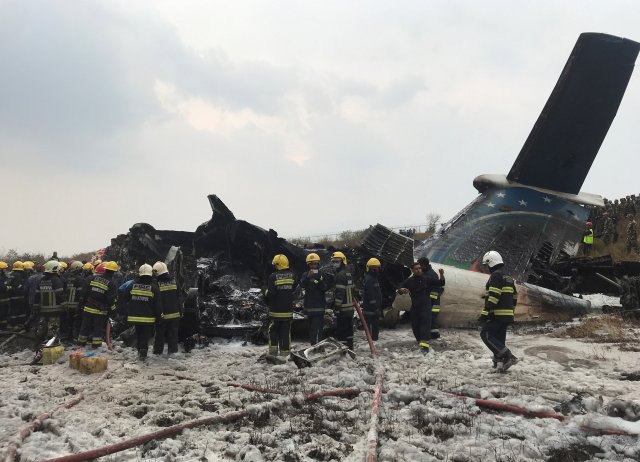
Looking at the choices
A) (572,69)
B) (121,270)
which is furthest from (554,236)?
(121,270)

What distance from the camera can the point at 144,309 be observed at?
24.9ft

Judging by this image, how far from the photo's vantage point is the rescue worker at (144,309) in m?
7.51

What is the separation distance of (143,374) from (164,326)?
5.09ft

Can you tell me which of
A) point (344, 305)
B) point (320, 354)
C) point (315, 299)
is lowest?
point (320, 354)

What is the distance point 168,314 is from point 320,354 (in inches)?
102

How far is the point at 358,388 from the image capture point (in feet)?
16.8

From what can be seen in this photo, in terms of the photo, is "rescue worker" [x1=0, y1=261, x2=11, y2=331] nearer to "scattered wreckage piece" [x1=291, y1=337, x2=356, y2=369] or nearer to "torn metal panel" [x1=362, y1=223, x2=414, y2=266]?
"scattered wreckage piece" [x1=291, y1=337, x2=356, y2=369]

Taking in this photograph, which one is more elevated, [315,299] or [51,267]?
[51,267]

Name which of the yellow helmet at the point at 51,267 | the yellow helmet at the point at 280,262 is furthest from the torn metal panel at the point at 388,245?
the yellow helmet at the point at 51,267

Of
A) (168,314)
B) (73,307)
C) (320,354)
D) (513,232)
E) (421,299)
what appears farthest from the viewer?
(513,232)

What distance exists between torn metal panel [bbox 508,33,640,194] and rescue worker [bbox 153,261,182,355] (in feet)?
30.1

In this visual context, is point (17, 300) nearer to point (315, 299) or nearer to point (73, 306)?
point (73, 306)

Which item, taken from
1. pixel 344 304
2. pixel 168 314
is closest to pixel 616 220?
pixel 344 304

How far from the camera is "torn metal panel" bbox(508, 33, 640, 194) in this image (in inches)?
444
